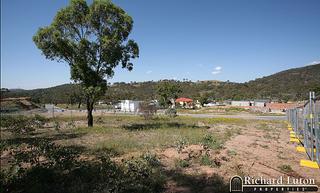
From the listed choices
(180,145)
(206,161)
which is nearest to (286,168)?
(206,161)

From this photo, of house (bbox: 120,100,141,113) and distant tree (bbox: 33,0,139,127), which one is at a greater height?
distant tree (bbox: 33,0,139,127)

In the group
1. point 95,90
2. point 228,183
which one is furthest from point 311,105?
point 95,90

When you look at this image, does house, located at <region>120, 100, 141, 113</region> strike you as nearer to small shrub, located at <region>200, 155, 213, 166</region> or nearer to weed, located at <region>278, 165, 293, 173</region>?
small shrub, located at <region>200, 155, 213, 166</region>

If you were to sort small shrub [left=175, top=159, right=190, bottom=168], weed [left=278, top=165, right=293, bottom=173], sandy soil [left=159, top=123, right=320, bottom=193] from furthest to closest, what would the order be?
small shrub [left=175, top=159, right=190, bottom=168] → weed [left=278, top=165, right=293, bottom=173] → sandy soil [left=159, top=123, right=320, bottom=193]

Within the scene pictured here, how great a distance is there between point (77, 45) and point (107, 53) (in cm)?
242

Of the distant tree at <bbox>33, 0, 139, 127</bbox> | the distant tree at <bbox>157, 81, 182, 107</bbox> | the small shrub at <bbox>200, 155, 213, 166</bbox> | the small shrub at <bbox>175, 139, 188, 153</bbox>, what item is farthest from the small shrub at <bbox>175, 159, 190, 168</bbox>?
the distant tree at <bbox>157, 81, 182, 107</bbox>

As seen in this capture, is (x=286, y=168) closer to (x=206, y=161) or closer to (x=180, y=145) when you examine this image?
(x=206, y=161)

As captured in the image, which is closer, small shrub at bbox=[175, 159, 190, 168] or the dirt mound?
the dirt mound

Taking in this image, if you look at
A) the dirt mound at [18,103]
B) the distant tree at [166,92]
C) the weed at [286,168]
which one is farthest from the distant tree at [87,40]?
the distant tree at [166,92]

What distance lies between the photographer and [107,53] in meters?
18.6

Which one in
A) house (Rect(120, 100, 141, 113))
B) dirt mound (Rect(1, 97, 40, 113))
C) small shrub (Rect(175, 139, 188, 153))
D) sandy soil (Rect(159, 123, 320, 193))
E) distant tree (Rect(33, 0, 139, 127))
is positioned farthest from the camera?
house (Rect(120, 100, 141, 113))

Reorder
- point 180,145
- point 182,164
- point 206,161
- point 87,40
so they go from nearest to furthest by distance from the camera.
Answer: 1. point 182,164
2. point 206,161
3. point 180,145
4. point 87,40

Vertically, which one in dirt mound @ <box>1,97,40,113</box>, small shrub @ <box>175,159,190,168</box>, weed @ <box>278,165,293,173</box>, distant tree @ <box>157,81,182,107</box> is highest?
distant tree @ <box>157,81,182,107</box>

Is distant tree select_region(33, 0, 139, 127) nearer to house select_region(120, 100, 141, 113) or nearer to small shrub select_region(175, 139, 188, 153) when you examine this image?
small shrub select_region(175, 139, 188, 153)
